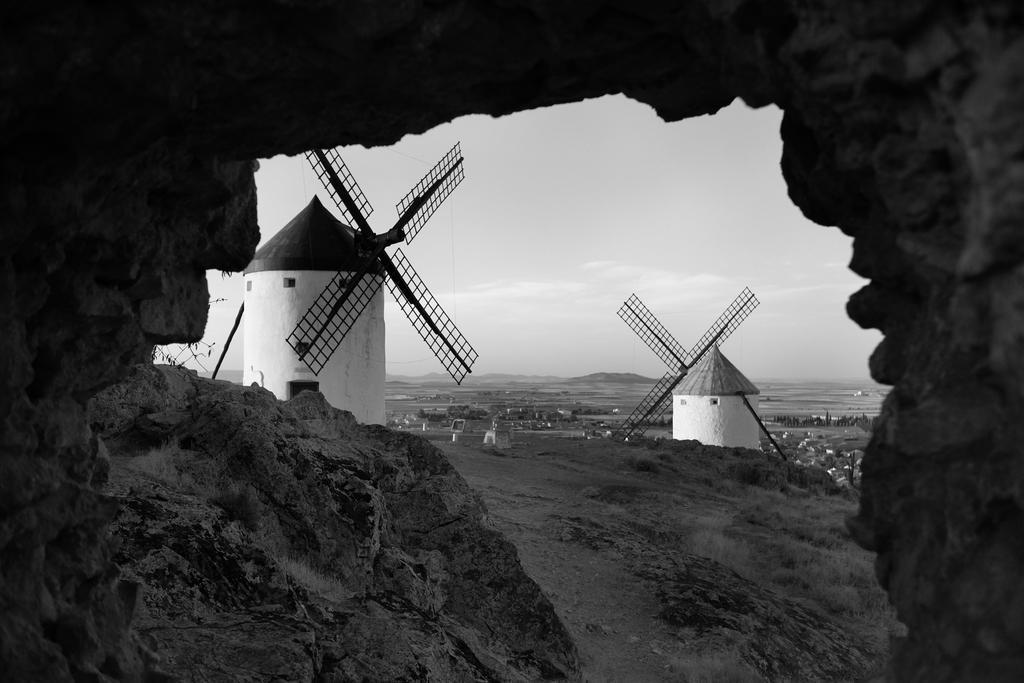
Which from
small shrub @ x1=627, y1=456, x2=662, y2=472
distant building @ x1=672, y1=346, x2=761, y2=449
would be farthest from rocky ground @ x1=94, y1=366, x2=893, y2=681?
distant building @ x1=672, y1=346, x2=761, y2=449

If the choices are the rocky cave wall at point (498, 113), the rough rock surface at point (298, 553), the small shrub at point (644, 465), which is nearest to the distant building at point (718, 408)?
the small shrub at point (644, 465)

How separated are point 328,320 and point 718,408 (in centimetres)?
1847

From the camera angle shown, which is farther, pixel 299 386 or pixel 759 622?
pixel 299 386

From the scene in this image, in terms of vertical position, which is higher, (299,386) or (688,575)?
(299,386)

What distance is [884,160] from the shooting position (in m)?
3.77

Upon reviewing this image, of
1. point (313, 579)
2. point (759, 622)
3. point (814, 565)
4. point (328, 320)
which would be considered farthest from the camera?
point (328, 320)

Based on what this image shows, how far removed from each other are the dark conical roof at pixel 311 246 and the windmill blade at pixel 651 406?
61.2ft

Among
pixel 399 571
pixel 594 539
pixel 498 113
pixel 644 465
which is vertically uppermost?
pixel 498 113

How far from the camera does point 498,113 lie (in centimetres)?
565

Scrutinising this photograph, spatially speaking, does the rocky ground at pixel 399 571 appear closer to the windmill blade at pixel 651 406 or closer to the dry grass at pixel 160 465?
the dry grass at pixel 160 465

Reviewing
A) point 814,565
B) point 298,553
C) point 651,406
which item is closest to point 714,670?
point 298,553

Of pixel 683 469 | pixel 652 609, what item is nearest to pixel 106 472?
pixel 652 609

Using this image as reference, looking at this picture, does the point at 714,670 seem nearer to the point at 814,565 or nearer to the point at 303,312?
the point at 814,565

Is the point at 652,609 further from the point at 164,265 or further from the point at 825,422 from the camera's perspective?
the point at 825,422
